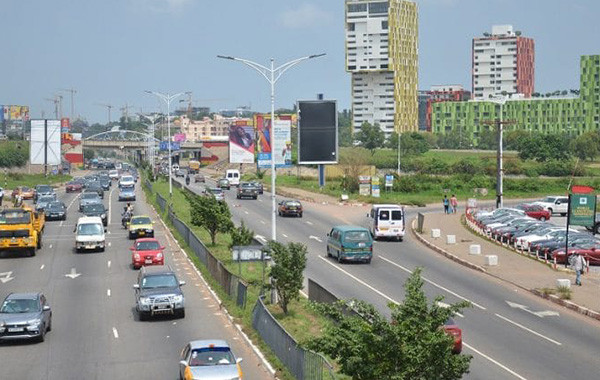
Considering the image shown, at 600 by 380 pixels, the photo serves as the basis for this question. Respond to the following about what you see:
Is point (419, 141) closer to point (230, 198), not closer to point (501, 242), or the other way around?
point (230, 198)

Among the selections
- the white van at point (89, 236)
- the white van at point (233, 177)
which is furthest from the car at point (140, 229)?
the white van at point (233, 177)

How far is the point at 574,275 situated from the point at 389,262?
8.67 metres

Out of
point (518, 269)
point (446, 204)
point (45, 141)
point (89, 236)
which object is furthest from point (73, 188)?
point (518, 269)

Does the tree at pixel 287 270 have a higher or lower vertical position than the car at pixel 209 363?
higher

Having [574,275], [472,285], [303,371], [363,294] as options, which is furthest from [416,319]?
[574,275]

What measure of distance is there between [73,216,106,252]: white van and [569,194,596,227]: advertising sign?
23602mm

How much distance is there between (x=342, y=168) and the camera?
121125mm

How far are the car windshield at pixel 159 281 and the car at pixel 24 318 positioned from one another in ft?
12.1

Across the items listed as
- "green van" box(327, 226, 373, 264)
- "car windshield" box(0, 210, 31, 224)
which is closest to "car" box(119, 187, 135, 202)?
"car windshield" box(0, 210, 31, 224)

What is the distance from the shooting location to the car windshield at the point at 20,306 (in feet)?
92.7

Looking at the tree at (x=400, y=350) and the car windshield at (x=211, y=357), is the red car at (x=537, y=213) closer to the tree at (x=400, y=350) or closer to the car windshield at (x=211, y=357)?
the car windshield at (x=211, y=357)

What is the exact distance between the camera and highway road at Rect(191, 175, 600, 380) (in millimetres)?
25047

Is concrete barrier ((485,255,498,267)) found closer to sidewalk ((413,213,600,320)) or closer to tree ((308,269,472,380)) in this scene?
sidewalk ((413,213,600,320))

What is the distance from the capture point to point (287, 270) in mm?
29906
